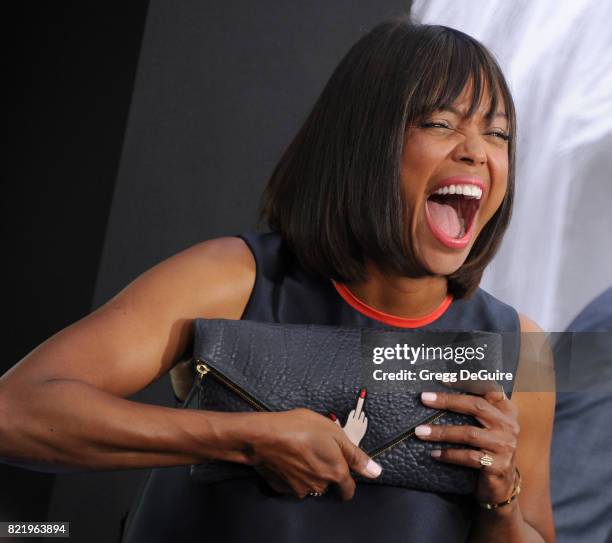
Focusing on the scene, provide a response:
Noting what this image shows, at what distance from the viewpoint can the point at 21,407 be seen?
782 millimetres

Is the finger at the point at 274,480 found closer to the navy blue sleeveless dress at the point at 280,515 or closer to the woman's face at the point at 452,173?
the navy blue sleeveless dress at the point at 280,515

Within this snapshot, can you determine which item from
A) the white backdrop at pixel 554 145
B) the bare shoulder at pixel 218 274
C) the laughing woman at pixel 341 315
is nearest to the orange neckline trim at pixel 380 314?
the laughing woman at pixel 341 315

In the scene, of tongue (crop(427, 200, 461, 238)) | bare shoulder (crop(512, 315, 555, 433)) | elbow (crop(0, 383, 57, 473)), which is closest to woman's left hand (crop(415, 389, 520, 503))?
bare shoulder (crop(512, 315, 555, 433))

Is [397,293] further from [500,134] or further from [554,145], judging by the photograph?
[554,145]

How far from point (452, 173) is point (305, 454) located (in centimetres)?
37

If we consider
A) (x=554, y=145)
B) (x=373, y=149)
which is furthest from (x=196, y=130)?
(x=554, y=145)

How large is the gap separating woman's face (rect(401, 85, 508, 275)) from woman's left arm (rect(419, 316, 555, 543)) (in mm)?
139

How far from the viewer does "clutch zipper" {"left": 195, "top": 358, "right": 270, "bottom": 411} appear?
0.82 metres

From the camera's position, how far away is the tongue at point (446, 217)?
3.38 feet

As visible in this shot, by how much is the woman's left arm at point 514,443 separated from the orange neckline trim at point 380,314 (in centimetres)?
11

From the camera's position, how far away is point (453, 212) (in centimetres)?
103

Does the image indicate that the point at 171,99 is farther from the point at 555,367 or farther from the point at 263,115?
the point at 555,367

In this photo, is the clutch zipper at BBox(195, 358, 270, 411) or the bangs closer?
the clutch zipper at BBox(195, 358, 270, 411)

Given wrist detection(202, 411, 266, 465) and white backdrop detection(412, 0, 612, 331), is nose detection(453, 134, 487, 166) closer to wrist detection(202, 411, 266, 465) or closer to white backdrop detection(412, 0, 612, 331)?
wrist detection(202, 411, 266, 465)
